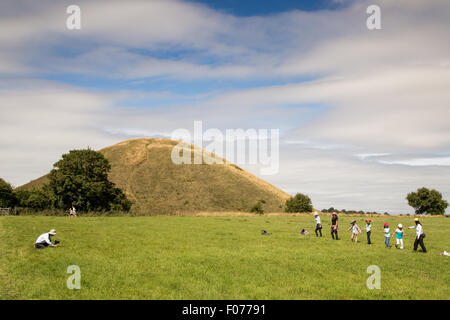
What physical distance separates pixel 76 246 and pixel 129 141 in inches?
5562

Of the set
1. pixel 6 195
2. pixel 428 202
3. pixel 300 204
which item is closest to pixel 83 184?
pixel 6 195

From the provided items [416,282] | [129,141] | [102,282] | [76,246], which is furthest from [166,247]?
[129,141]

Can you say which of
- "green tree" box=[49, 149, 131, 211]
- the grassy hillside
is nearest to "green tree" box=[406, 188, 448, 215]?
the grassy hillside

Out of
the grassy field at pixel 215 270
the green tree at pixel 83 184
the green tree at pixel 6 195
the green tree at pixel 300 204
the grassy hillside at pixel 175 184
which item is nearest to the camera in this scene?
the grassy field at pixel 215 270

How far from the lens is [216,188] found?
417 feet

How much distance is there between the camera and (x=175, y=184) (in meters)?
127

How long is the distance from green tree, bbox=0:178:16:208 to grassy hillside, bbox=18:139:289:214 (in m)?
31.7

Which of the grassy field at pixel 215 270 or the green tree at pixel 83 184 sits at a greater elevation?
the green tree at pixel 83 184

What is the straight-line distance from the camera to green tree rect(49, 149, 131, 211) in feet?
233

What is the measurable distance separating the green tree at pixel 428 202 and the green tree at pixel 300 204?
51776 mm

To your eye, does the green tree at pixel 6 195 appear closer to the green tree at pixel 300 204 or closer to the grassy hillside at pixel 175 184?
the grassy hillside at pixel 175 184

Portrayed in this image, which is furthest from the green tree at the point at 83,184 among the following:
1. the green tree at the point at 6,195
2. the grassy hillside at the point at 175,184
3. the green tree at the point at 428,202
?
the green tree at the point at 428,202

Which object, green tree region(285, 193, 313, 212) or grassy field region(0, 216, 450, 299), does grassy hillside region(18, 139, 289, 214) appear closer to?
green tree region(285, 193, 313, 212)

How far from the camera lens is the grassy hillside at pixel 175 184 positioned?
115 meters
